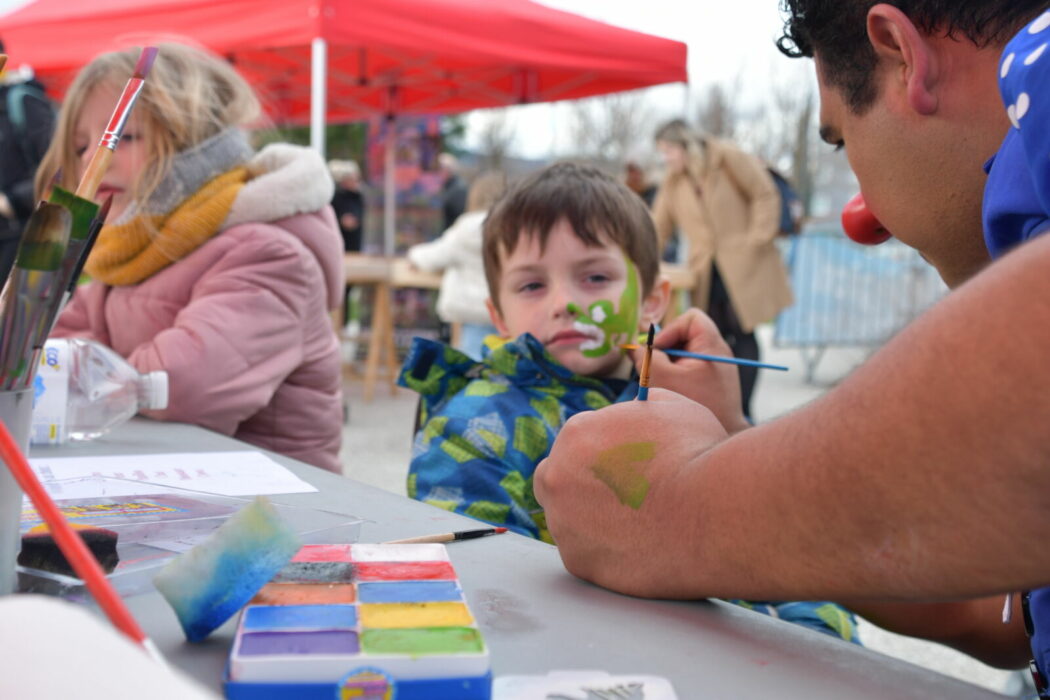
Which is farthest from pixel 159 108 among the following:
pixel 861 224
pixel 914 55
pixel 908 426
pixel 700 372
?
pixel 908 426

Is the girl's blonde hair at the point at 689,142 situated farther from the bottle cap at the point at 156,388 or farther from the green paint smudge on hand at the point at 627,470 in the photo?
the green paint smudge on hand at the point at 627,470

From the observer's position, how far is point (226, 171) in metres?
2.11

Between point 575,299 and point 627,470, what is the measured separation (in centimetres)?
88

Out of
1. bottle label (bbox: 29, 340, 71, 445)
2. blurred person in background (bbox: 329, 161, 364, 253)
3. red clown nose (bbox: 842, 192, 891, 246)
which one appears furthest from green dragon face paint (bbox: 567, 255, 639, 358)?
blurred person in background (bbox: 329, 161, 364, 253)

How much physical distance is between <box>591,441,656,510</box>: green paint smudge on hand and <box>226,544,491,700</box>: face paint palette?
6.9 inches

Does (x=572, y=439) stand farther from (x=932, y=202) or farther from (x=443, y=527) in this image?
(x=932, y=202)

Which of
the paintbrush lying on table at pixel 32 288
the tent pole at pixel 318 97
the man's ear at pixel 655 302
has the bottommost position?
the man's ear at pixel 655 302

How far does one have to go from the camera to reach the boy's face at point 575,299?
1637 millimetres

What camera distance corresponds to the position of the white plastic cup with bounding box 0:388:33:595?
26.1 inches

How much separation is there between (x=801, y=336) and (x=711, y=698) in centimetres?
655

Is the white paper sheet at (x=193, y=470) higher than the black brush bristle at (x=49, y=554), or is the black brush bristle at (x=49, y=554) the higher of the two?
the black brush bristle at (x=49, y=554)

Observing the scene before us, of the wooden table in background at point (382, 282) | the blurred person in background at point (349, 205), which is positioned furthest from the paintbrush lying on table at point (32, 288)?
the blurred person in background at point (349, 205)

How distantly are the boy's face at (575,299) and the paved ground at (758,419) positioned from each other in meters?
0.31

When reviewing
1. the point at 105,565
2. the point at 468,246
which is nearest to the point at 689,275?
the point at 468,246
